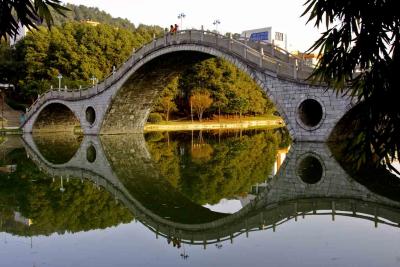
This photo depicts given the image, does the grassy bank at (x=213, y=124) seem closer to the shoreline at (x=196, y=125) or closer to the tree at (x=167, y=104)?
the shoreline at (x=196, y=125)

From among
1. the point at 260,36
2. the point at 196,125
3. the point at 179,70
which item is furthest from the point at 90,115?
the point at 260,36

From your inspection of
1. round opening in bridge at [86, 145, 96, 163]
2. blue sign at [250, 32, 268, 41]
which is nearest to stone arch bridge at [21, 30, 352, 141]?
round opening in bridge at [86, 145, 96, 163]

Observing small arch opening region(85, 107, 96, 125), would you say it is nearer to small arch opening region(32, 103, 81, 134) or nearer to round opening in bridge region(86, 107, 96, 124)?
round opening in bridge region(86, 107, 96, 124)

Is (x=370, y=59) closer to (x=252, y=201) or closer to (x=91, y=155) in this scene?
(x=252, y=201)

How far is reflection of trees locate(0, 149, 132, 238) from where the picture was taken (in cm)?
956

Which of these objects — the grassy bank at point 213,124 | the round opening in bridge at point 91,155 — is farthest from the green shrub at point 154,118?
the round opening in bridge at point 91,155

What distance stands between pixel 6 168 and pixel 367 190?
13447 millimetres

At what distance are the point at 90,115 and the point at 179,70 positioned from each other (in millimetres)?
9452

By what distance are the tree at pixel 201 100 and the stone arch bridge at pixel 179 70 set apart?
1246 cm

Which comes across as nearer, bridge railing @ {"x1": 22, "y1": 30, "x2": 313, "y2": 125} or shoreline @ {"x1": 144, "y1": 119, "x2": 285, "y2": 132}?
bridge railing @ {"x1": 22, "y1": 30, "x2": 313, "y2": 125}

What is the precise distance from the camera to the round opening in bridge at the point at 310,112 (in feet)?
80.2

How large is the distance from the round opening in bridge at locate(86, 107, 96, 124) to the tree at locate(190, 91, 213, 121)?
592 inches

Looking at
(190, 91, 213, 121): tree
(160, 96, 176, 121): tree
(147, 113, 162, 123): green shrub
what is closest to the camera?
(147, 113, 162, 123): green shrub

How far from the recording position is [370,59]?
11.6 feet
